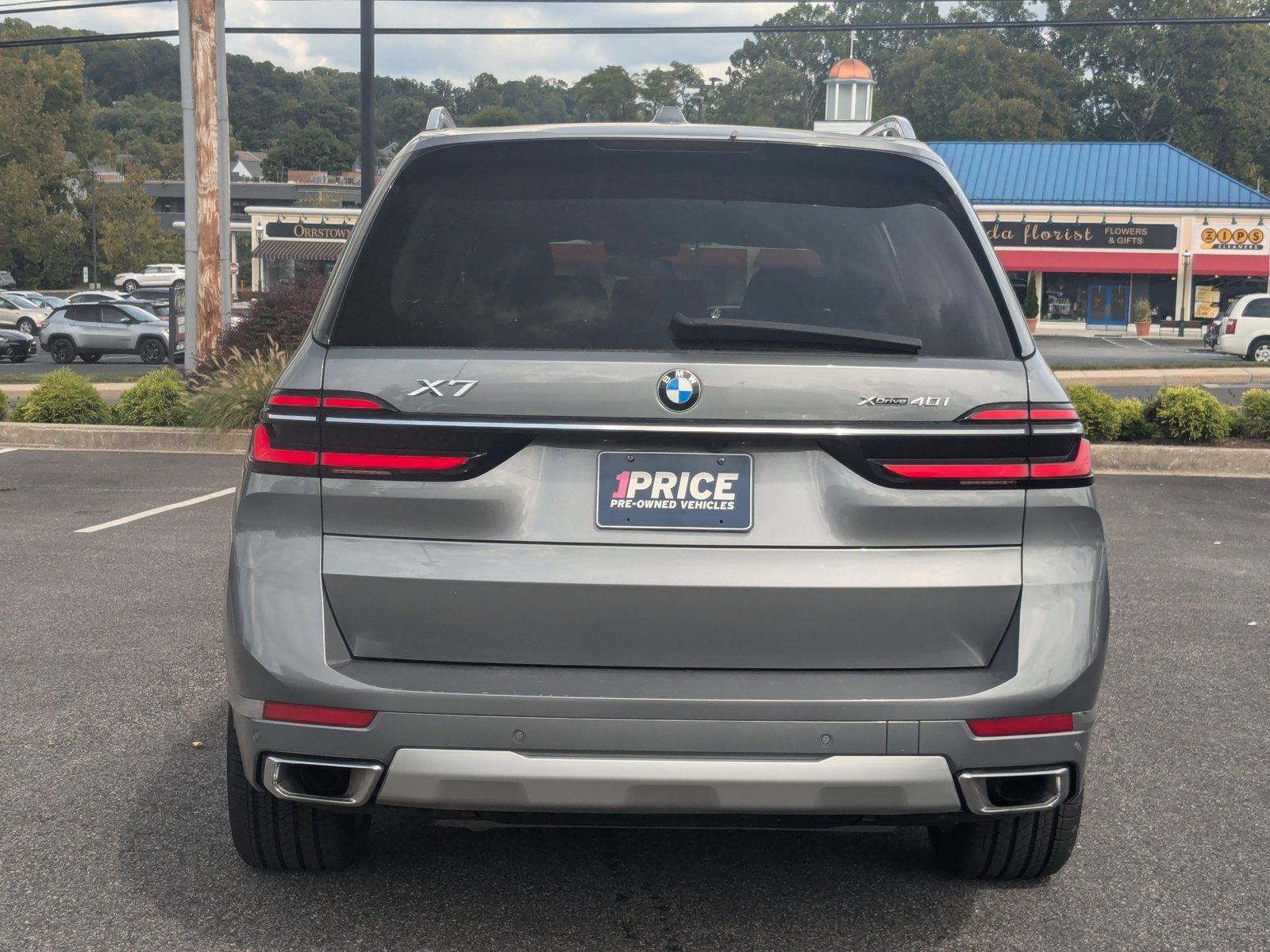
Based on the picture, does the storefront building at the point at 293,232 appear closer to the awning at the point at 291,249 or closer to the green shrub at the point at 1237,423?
the awning at the point at 291,249

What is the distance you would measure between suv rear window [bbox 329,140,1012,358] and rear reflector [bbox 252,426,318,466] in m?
0.26

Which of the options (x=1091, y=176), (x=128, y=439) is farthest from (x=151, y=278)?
(x=128, y=439)

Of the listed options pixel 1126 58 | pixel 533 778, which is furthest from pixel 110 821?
pixel 1126 58

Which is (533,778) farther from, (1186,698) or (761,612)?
(1186,698)

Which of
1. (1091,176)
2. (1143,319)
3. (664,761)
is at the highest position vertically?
(1091,176)

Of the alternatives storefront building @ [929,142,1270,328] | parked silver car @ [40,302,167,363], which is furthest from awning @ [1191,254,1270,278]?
parked silver car @ [40,302,167,363]

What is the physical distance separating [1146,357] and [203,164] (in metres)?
26.4

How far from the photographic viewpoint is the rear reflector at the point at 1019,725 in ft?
10.2

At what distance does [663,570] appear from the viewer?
3.06m

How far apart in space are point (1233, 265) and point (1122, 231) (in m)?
4.47

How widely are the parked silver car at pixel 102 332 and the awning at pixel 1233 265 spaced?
4063 cm

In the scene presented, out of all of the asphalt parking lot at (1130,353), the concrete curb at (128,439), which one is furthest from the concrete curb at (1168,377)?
the concrete curb at (128,439)

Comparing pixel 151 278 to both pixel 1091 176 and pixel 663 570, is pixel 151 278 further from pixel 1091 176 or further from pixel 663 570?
pixel 663 570

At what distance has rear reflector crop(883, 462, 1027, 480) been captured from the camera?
309 centimetres
